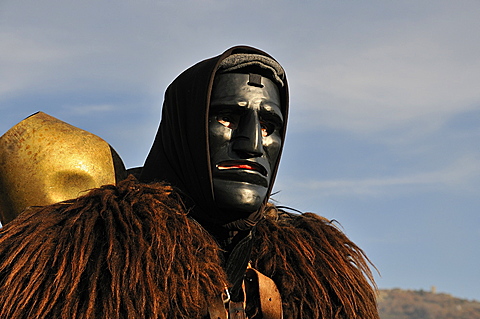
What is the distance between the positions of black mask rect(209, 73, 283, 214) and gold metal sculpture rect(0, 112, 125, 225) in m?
0.77

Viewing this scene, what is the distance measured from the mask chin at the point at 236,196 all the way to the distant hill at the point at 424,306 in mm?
44209

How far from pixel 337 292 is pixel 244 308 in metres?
0.50

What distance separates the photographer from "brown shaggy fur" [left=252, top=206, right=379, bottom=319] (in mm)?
3324

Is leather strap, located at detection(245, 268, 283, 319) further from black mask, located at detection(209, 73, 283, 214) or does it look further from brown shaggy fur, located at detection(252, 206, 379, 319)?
black mask, located at detection(209, 73, 283, 214)

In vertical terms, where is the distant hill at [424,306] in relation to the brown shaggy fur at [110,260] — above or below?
below

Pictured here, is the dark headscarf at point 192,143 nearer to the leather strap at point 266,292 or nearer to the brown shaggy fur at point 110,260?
the brown shaggy fur at point 110,260

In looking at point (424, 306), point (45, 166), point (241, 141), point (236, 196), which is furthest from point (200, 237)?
point (424, 306)

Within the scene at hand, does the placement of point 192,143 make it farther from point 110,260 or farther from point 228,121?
point 110,260

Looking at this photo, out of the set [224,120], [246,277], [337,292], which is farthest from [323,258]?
[224,120]

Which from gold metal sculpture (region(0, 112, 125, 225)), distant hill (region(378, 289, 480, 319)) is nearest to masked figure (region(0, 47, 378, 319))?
gold metal sculpture (region(0, 112, 125, 225))

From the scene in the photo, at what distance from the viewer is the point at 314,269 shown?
11.2 feet

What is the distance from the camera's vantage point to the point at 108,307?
9.02ft

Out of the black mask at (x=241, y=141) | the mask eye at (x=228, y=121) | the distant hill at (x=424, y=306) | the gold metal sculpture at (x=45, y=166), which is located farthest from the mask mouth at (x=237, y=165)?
the distant hill at (x=424, y=306)

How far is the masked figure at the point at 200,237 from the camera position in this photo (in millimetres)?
2820
